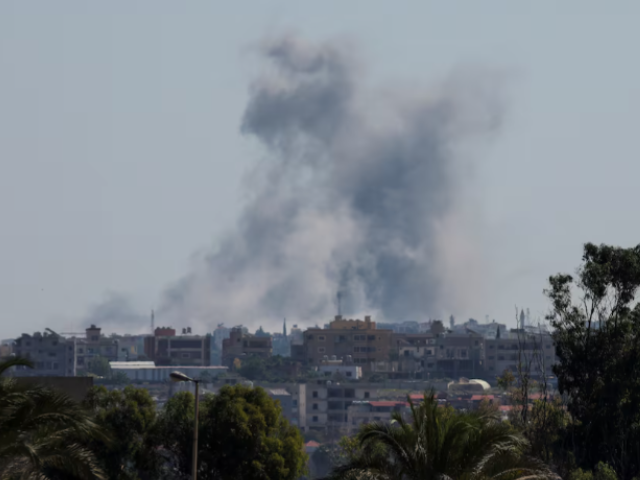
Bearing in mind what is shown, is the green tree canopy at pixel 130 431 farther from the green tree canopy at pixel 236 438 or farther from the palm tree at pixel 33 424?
the palm tree at pixel 33 424

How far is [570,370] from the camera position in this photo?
4822 centimetres

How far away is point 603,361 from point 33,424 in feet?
81.4

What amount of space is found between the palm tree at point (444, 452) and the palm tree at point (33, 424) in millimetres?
5802

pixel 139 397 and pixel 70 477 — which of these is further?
pixel 139 397

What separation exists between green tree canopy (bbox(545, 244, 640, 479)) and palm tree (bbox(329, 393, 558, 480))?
15165mm

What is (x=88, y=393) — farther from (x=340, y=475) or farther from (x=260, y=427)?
(x=340, y=475)

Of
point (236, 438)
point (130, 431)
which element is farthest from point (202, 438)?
point (130, 431)

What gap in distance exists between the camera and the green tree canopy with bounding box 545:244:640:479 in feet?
147

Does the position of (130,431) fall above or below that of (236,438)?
above

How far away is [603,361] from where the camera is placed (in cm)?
4738

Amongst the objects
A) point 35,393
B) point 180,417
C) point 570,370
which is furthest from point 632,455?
point 35,393

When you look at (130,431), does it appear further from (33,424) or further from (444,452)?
(444,452)

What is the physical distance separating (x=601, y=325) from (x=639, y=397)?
4438 millimetres

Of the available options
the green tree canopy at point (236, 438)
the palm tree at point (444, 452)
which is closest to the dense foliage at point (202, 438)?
the green tree canopy at point (236, 438)
